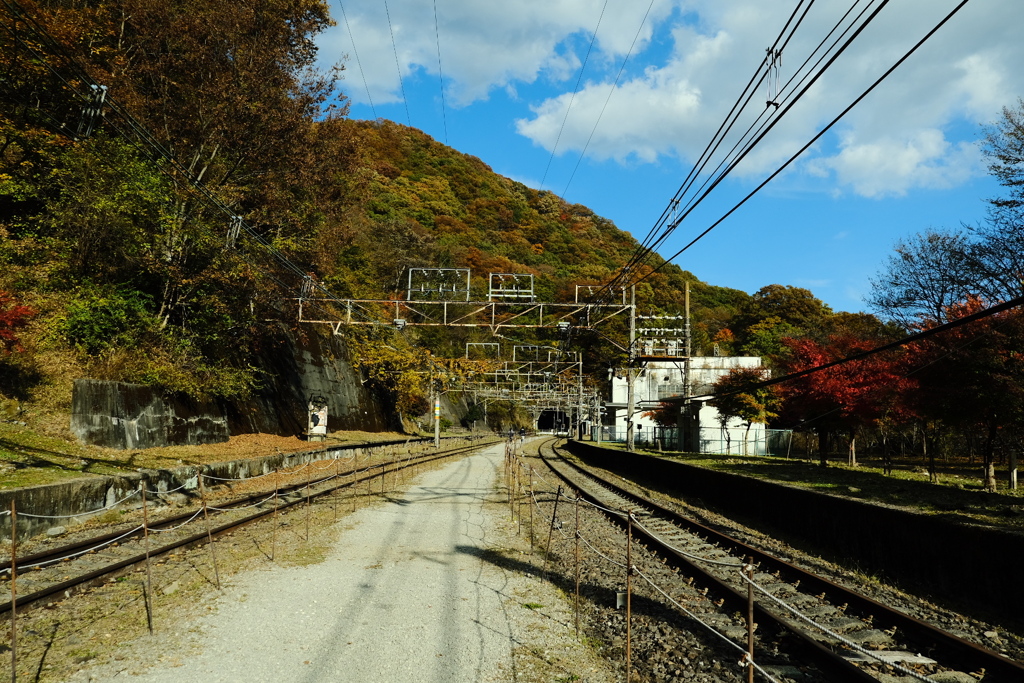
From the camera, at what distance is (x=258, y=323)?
3105 centimetres

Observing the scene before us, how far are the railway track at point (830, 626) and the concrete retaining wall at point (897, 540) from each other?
187 centimetres

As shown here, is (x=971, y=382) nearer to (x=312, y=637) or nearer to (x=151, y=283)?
(x=312, y=637)

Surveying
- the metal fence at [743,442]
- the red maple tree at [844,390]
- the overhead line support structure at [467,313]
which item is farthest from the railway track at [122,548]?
the metal fence at [743,442]

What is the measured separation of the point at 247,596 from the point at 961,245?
28.4 metres

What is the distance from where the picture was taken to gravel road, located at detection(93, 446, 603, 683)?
6.24 meters

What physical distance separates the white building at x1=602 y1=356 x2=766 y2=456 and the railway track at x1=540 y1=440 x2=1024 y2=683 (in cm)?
2366

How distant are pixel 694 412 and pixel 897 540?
34.5 m

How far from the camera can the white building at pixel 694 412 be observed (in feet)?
152

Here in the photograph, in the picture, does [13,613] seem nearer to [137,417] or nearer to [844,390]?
[137,417]

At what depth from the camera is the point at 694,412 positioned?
4462cm

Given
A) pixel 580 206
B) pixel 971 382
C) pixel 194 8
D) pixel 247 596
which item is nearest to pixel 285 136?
pixel 194 8

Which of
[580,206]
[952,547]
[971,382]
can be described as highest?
[580,206]

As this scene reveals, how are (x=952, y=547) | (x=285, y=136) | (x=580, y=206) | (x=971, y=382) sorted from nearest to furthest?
(x=952, y=547)
(x=971, y=382)
(x=285, y=136)
(x=580, y=206)

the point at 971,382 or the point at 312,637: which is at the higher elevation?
the point at 971,382
